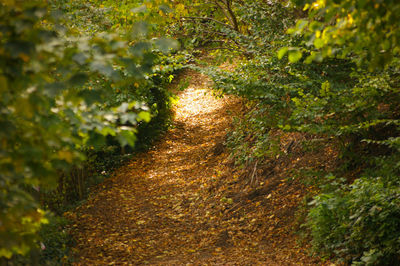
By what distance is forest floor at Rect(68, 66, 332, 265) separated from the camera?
5.64 metres

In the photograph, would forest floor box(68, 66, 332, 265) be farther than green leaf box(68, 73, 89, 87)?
Yes

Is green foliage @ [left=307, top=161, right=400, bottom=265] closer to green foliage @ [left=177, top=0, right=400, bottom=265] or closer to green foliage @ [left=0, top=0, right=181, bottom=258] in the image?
green foliage @ [left=177, top=0, right=400, bottom=265]

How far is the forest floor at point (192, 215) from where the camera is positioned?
18.5 ft

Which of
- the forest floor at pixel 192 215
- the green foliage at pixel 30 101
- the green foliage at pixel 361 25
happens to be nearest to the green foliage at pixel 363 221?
the forest floor at pixel 192 215

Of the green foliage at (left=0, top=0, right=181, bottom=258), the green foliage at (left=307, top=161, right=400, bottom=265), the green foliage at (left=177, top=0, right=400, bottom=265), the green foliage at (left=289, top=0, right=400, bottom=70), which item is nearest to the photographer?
the green foliage at (left=0, top=0, right=181, bottom=258)

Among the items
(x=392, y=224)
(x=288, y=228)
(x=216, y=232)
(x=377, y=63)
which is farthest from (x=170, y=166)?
(x=377, y=63)

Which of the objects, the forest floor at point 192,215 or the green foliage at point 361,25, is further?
the forest floor at point 192,215

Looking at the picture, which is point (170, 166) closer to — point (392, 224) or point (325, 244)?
point (325, 244)

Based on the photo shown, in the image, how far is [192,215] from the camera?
7.05m

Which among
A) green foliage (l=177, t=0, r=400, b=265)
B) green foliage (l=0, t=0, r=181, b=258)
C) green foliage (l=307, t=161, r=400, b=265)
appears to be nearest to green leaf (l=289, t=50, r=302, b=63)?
green foliage (l=177, t=0, r=400, b=265)

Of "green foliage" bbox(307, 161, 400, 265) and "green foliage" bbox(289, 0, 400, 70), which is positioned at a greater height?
"green foliage" bbox(289, 0, 400, 70)

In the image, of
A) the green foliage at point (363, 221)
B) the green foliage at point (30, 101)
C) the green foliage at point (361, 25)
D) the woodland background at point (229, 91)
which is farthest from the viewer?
the green foliage at point (363, 221)

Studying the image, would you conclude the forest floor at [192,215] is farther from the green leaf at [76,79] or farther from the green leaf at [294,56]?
the green leaf at [76,79]

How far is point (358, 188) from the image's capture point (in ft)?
13.5
